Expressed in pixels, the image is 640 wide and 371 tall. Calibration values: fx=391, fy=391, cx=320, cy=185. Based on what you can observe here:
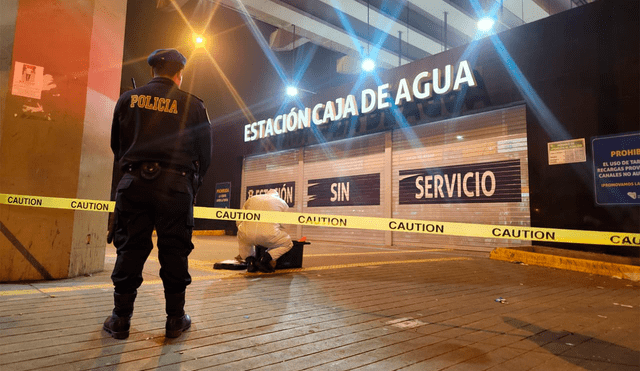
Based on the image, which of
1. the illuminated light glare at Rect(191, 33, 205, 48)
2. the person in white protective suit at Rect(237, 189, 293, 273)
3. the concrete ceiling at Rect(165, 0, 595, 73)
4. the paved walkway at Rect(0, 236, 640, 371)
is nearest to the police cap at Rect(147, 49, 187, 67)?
the paved walkway at Rect(0, 236, 640, 371)

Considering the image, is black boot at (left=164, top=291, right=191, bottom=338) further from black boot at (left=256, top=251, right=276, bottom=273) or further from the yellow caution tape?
black boot at (left=256, top=251, right=276, bottom=273)

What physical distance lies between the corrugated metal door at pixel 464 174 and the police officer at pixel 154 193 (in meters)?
8.70

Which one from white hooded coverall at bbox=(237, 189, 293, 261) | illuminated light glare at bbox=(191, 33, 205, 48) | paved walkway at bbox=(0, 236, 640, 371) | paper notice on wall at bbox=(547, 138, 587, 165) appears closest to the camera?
paved walkway at bbox=(0, 236, 640, 371)

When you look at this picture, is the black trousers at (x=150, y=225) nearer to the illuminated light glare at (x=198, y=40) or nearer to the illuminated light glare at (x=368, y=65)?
the illuminated light glare at (x=198, y=40)

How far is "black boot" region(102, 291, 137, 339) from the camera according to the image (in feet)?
8.38

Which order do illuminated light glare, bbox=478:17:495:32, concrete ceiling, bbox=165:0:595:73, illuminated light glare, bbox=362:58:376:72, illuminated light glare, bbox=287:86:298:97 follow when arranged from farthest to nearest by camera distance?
illuminated light glare, bbox=362:58:376:72, illuminated light glare, bbox=287:86:298:97, illuminated light glare, bbox=478:17:495:32, concrete ceiling, bbox=165:0:595:73

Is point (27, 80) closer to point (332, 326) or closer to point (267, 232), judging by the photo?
point (267, 232)

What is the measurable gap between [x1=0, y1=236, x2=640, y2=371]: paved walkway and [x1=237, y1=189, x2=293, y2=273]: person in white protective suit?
1.37ft

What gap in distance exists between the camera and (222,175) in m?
18.4

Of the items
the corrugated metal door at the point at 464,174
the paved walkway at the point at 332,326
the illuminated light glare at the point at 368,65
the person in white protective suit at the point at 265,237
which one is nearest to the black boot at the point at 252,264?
the person in white protective suit at the point at 265,237

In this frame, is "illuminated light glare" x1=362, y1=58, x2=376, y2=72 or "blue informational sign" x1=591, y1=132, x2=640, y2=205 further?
"illuminated light glare" x1=362, y1=58, x2=376, y2=72

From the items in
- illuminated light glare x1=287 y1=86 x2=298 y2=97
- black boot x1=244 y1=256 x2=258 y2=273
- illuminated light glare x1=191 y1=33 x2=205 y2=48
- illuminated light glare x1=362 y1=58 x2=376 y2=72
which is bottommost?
black boot x1=244 y1=256 x2=258 y2=273

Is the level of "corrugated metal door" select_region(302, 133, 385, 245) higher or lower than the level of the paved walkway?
higher

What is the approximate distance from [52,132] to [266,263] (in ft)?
10.2
